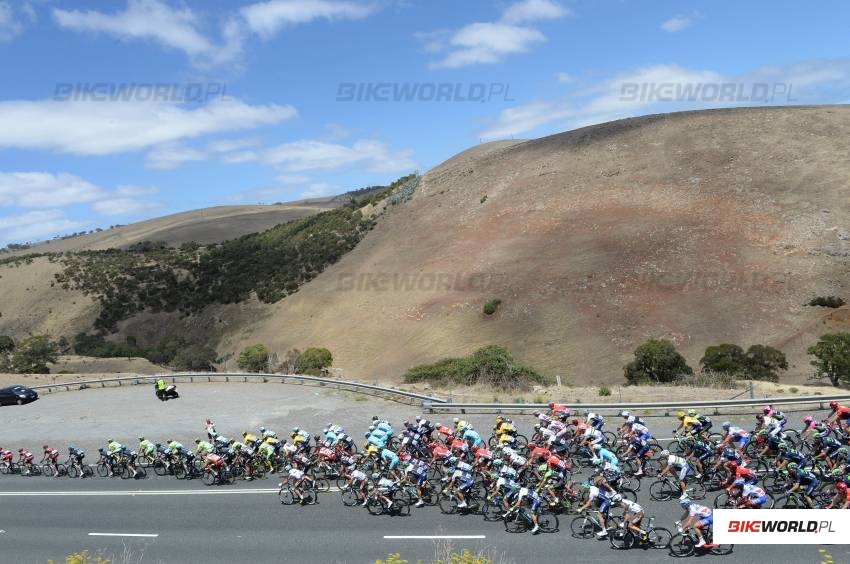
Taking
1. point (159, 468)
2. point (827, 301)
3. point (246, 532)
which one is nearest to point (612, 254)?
point (827, 301)

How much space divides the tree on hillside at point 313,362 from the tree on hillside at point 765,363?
23654mm

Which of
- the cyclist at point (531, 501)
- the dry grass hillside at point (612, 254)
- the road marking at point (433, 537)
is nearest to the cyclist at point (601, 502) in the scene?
the cyclist at point (531, 501)

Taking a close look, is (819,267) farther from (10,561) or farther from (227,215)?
(227,215)

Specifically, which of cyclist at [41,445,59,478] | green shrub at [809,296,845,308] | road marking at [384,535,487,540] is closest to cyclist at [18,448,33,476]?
cyclist at [41,445,59,478]

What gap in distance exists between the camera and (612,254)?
5325 cm

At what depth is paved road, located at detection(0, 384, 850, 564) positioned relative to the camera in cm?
1414

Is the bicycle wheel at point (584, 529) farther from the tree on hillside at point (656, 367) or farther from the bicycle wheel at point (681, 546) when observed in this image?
the tree on hillside at point (656, 367)

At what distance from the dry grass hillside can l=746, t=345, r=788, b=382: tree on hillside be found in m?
1.92

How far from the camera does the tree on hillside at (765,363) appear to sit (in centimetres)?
3334

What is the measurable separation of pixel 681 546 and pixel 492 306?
37456 millimetres

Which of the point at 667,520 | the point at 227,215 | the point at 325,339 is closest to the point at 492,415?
the point at 667,520

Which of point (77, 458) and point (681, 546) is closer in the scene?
point (681, 546)

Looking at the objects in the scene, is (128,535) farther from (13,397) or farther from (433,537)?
(13,397)

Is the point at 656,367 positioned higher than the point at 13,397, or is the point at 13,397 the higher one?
the point at 656,367
